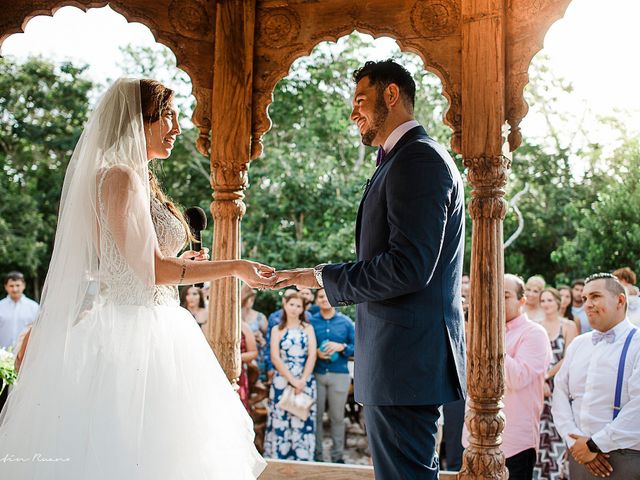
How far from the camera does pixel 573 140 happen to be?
14.8 meters

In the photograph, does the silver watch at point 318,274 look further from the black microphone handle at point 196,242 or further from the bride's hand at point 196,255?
the black microphone handle at point 196,242

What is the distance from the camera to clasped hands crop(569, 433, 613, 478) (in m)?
4.05

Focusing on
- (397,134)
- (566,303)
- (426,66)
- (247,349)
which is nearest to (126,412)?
(397,134)

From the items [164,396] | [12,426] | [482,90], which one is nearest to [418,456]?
[164,396]

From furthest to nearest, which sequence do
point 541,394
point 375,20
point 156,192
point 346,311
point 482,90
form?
point 346,311 → point 541,394 → point 375,20 → point 482,90 → point 156,192

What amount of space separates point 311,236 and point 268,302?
5.39ft

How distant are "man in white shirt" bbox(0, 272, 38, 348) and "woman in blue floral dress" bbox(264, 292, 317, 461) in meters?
3.50

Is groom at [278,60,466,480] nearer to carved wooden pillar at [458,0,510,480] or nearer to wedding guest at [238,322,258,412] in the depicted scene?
carved wooden pillar at [458,0,510,480]

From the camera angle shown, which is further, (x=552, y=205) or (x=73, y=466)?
(x=552, y=205)

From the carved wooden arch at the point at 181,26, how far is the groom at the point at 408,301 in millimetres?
2102

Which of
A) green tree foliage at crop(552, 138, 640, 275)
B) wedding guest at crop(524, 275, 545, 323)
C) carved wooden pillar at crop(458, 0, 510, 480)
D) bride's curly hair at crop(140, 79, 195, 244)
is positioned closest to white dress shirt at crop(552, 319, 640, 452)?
carved wooden pillar at crop(458, 0, 510, 480)

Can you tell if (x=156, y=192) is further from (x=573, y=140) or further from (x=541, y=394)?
(x=573, y=140)

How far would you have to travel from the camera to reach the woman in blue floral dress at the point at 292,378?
6.70 m

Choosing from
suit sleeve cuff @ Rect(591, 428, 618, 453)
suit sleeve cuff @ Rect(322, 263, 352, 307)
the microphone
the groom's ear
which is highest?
the groom's ear
